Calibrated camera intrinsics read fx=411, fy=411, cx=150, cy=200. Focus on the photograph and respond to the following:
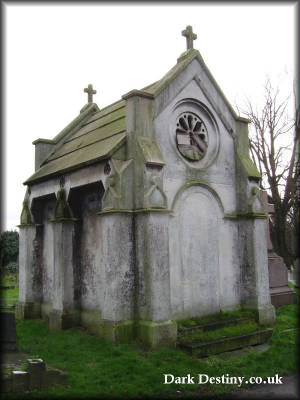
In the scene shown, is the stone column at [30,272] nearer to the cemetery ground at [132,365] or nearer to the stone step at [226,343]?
the cemetery ground at [132,365]

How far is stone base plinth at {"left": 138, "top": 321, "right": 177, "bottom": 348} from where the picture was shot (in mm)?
9766

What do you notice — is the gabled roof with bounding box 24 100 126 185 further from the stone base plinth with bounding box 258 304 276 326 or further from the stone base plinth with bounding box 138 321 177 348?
the stone base plinth with bounding box 258 304 276 326

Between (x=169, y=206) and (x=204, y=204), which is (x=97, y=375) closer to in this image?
(x=169, y=206)

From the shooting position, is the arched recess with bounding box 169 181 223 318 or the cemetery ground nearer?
the cemetery ground

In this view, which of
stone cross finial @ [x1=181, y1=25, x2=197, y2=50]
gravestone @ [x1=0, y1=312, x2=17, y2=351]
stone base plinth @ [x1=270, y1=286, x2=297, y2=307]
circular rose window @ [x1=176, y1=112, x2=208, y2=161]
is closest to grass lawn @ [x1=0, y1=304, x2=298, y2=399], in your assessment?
gravestone @ [x1=0, y1=312, x2=17, y2=351]

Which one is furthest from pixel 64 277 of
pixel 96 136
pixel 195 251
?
pixel 96 136

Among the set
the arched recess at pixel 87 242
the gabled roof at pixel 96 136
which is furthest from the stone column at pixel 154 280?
the arched recess at pixel 87 242

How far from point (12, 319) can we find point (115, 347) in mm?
2509

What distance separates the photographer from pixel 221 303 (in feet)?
40.4

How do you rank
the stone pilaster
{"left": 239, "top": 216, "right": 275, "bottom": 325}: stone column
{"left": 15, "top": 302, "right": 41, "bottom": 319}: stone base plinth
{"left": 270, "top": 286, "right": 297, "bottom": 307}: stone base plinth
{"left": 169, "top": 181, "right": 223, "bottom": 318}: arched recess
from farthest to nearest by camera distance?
{"left": 270, "top": 286, "right": 297, "bottom": 307}: stone base plinth, {"left": 15, "top": 302, "right": 41, "bottom": 319}: stone base plinth, {"left": 239, "top": 216, "right": 275, "bottom": 325}: stone column, the stone pilaster, {"left": 169, "top": 181, "right": 223, "bottom": 318}: arched recess

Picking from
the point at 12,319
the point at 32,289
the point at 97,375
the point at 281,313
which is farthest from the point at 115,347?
the point at 281,313

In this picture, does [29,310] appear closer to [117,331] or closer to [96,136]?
[117,331]

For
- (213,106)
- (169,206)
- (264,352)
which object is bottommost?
(264,352)

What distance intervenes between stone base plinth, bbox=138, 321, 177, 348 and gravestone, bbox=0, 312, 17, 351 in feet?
9.83
